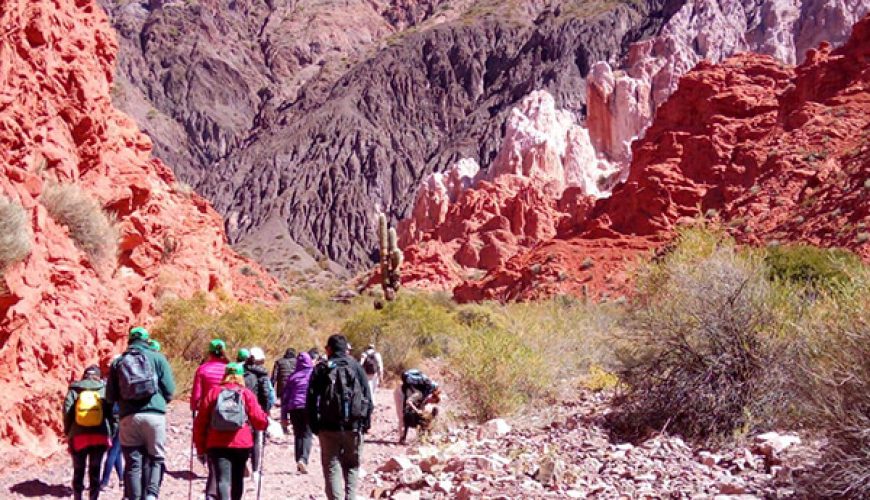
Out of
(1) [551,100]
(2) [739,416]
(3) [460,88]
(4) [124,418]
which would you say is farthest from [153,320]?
(3) [460,88]

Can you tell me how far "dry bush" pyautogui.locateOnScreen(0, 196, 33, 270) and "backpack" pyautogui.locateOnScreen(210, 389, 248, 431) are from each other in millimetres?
4067

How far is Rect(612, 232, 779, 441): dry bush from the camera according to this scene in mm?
9414

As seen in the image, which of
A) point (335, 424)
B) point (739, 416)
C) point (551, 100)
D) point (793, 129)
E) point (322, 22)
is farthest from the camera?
point (322, 22)

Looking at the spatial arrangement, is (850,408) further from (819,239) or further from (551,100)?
(551,100)

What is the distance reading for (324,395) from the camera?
280 inches

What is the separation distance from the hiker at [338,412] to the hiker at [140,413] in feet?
4.21

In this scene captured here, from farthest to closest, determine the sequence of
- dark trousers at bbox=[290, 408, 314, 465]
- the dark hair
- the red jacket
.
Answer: dark trousers at bbox=[290, 408, 314, 465]
the dark hair
the red jacket

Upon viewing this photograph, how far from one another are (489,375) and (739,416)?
4913 millimetres

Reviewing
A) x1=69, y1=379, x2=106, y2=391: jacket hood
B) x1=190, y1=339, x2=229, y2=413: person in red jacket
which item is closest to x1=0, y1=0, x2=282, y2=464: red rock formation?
x1=69, y1=379, x2=106, y2=391: jacket hood

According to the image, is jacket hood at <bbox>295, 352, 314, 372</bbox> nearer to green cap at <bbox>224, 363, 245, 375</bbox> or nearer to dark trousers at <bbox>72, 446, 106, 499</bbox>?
dark trousers at <bbox>72, 446, 106, 499</bbox>

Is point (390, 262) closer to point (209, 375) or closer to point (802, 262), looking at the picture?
point (802, 262)

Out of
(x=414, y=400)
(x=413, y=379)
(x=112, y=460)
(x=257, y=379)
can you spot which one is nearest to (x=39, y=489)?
(x=112, y=460)

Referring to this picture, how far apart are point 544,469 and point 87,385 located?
433 centimetres

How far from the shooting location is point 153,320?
54.6 feet
